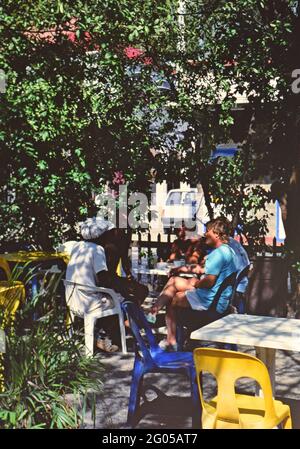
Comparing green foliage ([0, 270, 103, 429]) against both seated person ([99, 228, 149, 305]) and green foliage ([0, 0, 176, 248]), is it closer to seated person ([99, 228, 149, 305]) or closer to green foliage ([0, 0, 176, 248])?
seated person ([99, 228, 149, 305])

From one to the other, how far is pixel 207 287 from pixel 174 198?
4761mm

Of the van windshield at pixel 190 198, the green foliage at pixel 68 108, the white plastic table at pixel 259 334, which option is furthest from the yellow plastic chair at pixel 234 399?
the van windshield at pixel 190 198

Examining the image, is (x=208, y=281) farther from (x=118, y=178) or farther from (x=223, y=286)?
(x=118, y=178)

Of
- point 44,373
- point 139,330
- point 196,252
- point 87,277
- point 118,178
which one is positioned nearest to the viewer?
point 44,373

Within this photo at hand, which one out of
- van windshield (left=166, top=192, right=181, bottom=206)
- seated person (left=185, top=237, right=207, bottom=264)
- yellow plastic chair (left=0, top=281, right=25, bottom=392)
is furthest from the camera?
van windshield (left=166, top=192, right=181, bottom=206)

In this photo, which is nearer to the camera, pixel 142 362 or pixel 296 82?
pixel 142 362

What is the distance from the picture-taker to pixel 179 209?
38.2ft

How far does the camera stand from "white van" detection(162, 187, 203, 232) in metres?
11.2

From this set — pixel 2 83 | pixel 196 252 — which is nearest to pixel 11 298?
pixel 2 83

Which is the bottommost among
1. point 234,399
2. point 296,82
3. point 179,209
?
point 234,399

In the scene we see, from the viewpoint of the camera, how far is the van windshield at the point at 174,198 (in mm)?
10977

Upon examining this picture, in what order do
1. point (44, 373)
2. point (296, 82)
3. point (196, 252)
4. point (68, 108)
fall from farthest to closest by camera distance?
1. point (196, 252)
2. point (296, 82)
3. point (68, 108)
4. point (44, 373)

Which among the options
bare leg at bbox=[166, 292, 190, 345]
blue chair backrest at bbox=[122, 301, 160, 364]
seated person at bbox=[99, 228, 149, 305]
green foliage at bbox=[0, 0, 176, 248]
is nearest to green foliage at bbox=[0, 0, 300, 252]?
green foliage at bbox=[0, 0, 176, 248]
